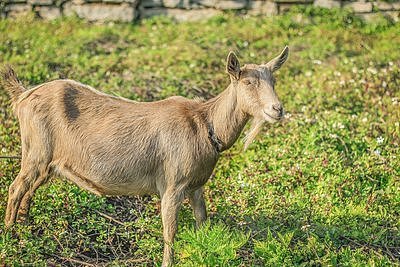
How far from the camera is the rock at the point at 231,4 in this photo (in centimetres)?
1159

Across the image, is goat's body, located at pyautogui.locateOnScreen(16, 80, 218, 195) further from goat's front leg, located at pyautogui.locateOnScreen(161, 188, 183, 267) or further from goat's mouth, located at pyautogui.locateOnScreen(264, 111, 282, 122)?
goat's mouth, located at pyautogui.locateOnScreen(264, 111, 282, 122)

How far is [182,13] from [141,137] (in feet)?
20.6

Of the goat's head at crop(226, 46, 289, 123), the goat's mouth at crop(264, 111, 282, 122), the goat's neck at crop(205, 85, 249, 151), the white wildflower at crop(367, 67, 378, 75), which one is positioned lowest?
the white wildflower at crop(367, 67, 378, 75)

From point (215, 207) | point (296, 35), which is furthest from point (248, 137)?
point (296, 35)

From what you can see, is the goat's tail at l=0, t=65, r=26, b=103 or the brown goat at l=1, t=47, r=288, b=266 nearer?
the brown goat at l=1, t=47, r=288, b=266

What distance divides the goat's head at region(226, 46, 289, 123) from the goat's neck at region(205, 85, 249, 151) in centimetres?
8

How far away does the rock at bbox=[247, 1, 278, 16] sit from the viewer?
37.7 ft

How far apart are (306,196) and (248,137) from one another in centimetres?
140

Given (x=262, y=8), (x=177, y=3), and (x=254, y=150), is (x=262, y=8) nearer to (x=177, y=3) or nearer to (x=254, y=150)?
(x=177, y=3)

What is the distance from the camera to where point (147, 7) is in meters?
11.7

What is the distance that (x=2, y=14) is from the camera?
11539mm

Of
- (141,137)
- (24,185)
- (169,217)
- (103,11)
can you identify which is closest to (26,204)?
(24,185)

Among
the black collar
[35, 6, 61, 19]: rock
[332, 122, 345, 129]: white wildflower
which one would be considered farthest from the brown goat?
[35, 6, 61, 19]: rock

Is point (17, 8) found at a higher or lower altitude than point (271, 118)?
lower
